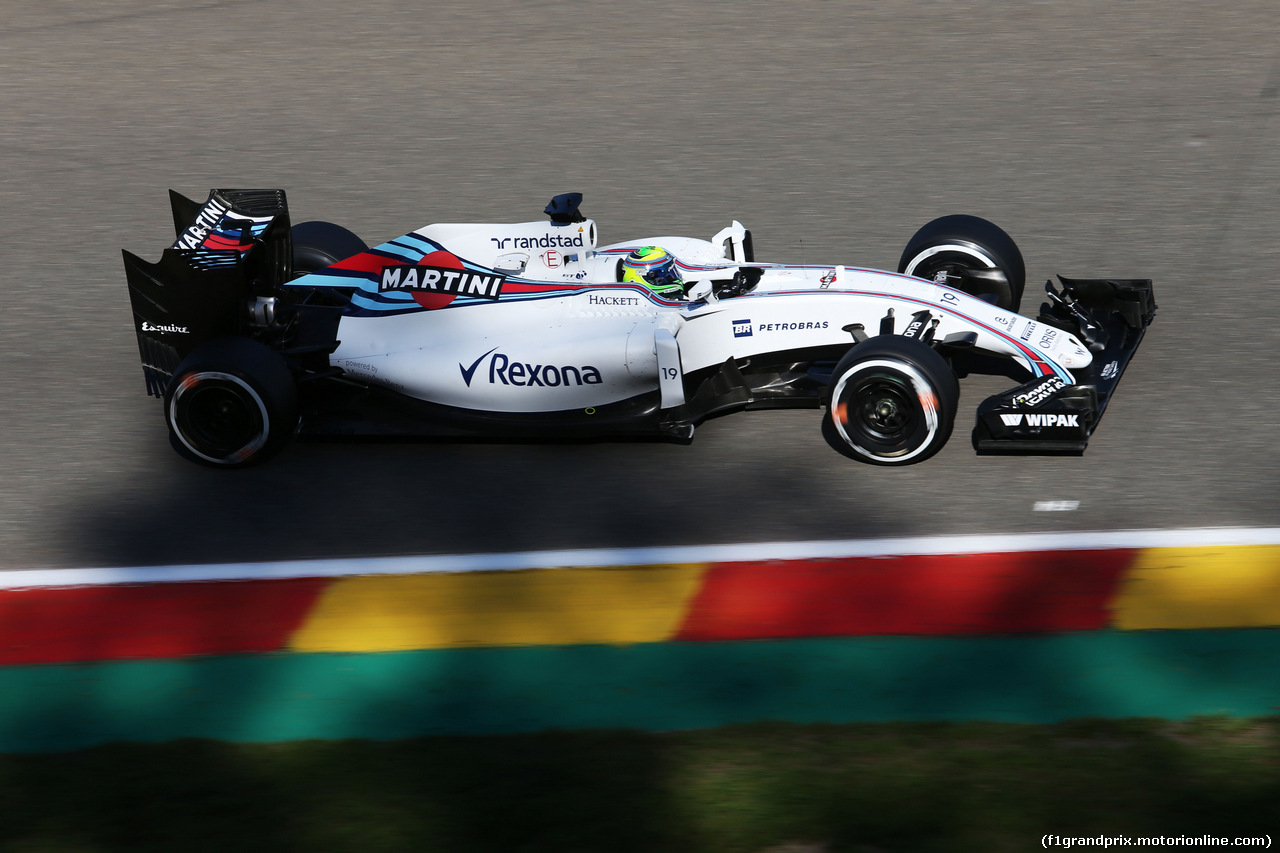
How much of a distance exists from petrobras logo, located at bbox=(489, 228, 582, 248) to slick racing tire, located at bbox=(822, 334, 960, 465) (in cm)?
153

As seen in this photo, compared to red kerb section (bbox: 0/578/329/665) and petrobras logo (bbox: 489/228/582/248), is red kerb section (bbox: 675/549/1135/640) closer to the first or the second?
red kerb section (bbox: 0/578/329/665)

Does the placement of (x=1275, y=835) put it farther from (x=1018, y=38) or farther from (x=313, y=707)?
(x=1018, y=38)

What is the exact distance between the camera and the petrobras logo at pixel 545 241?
21.2 ft

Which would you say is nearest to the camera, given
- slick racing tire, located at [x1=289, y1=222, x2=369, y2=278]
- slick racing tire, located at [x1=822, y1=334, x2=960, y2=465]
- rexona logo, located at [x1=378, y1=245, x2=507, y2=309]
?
slick racing tire, located at [x1=822, y1=334, x2=960, y2=465]

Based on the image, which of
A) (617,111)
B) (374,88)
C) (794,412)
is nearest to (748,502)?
(794,412)

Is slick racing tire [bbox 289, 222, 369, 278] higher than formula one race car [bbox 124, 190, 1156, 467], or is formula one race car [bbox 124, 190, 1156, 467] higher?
slick racing tire [bbox 289, 222, 369, 278]

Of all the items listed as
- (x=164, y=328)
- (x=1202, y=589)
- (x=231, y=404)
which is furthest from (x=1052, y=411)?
(x=164, y=328)

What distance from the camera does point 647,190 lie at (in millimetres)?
9695

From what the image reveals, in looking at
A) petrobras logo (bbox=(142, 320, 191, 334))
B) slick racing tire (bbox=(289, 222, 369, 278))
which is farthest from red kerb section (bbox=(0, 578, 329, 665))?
slick racing tire (bbox=(289, 222, 369, 278))

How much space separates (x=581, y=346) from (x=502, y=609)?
1.39m

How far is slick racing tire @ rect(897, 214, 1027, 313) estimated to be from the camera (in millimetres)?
6582

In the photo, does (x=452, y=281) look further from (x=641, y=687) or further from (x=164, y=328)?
(x=641, y=687)

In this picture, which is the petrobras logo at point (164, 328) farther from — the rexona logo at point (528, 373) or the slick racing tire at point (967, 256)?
the slick racing tire at point (967, 256)
